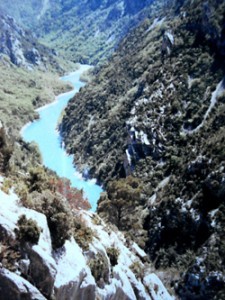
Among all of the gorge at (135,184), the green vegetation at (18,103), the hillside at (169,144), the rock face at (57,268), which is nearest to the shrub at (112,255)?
the rock face at (57,268)

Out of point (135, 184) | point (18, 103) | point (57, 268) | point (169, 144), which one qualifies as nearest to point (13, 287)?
point (57, 268)

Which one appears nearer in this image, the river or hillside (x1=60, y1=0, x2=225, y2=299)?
hillside (x1=60, y1=0, x2=225, y2=299)

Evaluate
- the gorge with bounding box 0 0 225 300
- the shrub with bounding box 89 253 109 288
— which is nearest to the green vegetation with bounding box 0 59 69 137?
the gorge with bounding box 0 0 225 300

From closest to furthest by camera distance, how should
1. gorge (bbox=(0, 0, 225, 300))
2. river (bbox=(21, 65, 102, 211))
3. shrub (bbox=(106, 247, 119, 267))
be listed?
gorge (bbox=(0, 0, 225, 300)), shrub (bbox=(106, 247, 119, 267)), river (bbox=(21, 65, 102, 211))

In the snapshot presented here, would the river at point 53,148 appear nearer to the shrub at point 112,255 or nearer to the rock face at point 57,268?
the shrub at point 112,255

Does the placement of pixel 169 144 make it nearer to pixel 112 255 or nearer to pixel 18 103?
pixel 112 255

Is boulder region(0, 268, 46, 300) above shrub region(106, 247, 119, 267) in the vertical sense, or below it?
below

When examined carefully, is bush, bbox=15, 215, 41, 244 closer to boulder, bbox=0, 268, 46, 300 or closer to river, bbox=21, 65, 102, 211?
boulder, bbox=0, 268, 46, 300
